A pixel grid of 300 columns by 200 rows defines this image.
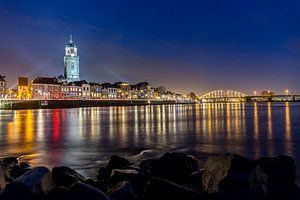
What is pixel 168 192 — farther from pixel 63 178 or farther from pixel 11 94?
pixel 11 94

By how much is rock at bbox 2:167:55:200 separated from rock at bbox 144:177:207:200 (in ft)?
6.55

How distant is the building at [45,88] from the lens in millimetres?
146688

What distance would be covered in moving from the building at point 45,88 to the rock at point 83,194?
149891 mm

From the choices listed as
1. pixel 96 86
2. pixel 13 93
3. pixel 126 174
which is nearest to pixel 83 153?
pixel 126 174

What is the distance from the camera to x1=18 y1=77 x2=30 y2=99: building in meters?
153

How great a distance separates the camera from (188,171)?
7180mm

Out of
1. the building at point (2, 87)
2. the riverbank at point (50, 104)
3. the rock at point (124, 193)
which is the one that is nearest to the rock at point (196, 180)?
the rock at point (124, 193)

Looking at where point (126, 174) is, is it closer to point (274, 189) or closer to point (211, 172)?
point (211, 172)

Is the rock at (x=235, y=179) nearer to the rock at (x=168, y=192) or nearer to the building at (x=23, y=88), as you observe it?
the rock at (x=168, y=192)

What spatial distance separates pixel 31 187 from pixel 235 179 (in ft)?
12.5

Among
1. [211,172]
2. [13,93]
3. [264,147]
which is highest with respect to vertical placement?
[13,93]

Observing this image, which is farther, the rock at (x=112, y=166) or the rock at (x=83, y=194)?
the rock at (x=112, y=166)

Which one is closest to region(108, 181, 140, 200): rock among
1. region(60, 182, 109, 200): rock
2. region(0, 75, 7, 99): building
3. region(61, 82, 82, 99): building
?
region(60, 182, 109, 200): rock

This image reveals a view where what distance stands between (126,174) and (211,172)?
7.61 ft
